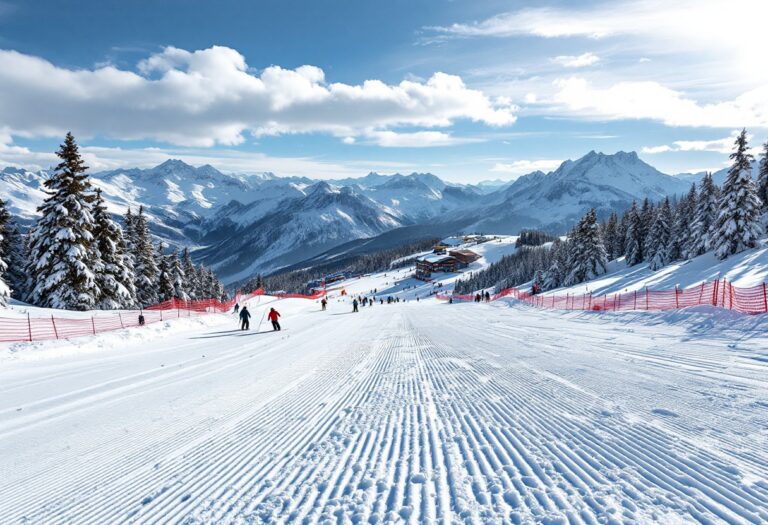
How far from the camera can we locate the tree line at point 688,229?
3300 cm

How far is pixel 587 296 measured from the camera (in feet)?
109

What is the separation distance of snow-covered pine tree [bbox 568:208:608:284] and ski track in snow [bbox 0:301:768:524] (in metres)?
42.7

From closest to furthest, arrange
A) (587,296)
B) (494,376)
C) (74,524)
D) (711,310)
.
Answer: (74,524)
(494,376)
(711,310)
(587,296)

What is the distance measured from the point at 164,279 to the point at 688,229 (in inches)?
2400

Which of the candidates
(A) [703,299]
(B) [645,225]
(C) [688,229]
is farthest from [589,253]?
(A) [703,299]

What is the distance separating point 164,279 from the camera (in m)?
40.9

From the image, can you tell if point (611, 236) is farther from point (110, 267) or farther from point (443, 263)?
point (443, 263)

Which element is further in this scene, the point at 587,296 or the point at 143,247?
the point at 143,247

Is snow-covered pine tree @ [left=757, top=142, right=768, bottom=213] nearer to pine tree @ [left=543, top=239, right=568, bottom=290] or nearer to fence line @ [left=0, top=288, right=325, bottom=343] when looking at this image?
pine tree @ [left=543, top=239, right=568, bottom=290]

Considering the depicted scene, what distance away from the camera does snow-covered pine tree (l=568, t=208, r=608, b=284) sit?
4828 centimetres

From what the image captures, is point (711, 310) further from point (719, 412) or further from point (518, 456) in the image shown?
point (518, 456)

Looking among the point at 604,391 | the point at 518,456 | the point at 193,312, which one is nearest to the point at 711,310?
the point at 604,391

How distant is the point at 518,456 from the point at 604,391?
3089 mm

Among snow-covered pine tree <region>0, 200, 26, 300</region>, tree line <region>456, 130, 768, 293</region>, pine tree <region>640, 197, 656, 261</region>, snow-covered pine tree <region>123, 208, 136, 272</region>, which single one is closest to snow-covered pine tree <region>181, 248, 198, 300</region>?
snow-covered pine tree <region>123, 208, 136, 272</region>
